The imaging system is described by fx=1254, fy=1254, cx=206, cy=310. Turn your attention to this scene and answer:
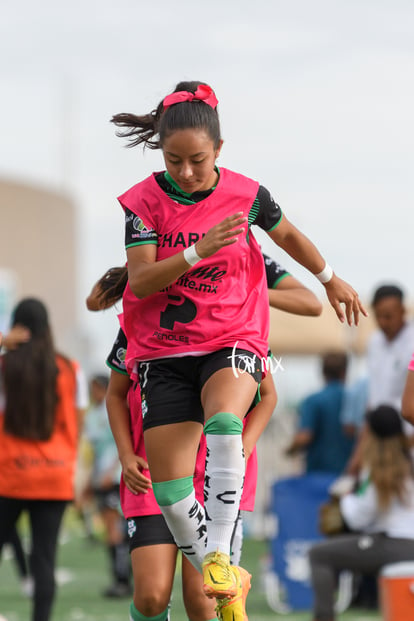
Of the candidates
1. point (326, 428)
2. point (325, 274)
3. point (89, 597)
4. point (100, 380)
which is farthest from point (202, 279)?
point (100, 380)

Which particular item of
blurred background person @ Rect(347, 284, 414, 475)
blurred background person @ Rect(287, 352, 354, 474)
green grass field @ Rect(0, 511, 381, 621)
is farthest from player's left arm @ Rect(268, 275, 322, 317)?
blurred background person @ Rect(287, 352, 354, 474)

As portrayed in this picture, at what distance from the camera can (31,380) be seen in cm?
731

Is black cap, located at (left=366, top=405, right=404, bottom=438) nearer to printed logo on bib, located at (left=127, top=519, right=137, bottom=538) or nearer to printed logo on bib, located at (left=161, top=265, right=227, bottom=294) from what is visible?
printed logo on bib, located at (left=127, top=519, right=137, bottom=538)

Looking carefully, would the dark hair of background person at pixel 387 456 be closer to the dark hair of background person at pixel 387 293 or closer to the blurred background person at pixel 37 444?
the dark hair of background person at pixel 387 293

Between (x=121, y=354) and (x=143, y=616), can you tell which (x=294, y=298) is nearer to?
(x=121, y=354)

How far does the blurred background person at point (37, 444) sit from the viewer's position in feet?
23.8

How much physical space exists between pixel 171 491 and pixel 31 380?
2.80 meters

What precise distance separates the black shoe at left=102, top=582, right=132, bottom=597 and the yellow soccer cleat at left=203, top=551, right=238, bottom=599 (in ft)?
21.7

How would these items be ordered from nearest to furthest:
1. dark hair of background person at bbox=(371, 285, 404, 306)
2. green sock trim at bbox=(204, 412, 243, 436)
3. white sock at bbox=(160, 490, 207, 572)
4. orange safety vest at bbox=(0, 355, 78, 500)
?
green sock trim at bbox=(204, 412, 243, 436)
white sock at bbox=(160, 490, 207, 572)
orange safety vest at bbox=(0, 355, 78, 500)
dark hair of background person at bbox=(371, 285, 404, 306)

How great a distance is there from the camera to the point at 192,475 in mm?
4762

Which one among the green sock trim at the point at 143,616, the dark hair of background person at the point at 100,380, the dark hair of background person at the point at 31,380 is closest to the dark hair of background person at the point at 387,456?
the dark hair of background person at the point at 31,380

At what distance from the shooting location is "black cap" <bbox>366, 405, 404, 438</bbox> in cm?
812

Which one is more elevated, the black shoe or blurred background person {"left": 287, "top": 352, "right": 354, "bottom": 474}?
blurred background person {"left": 287, "top": 352, "right": 354, "bottom": 474}

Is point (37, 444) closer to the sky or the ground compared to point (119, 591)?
closer to the sky
